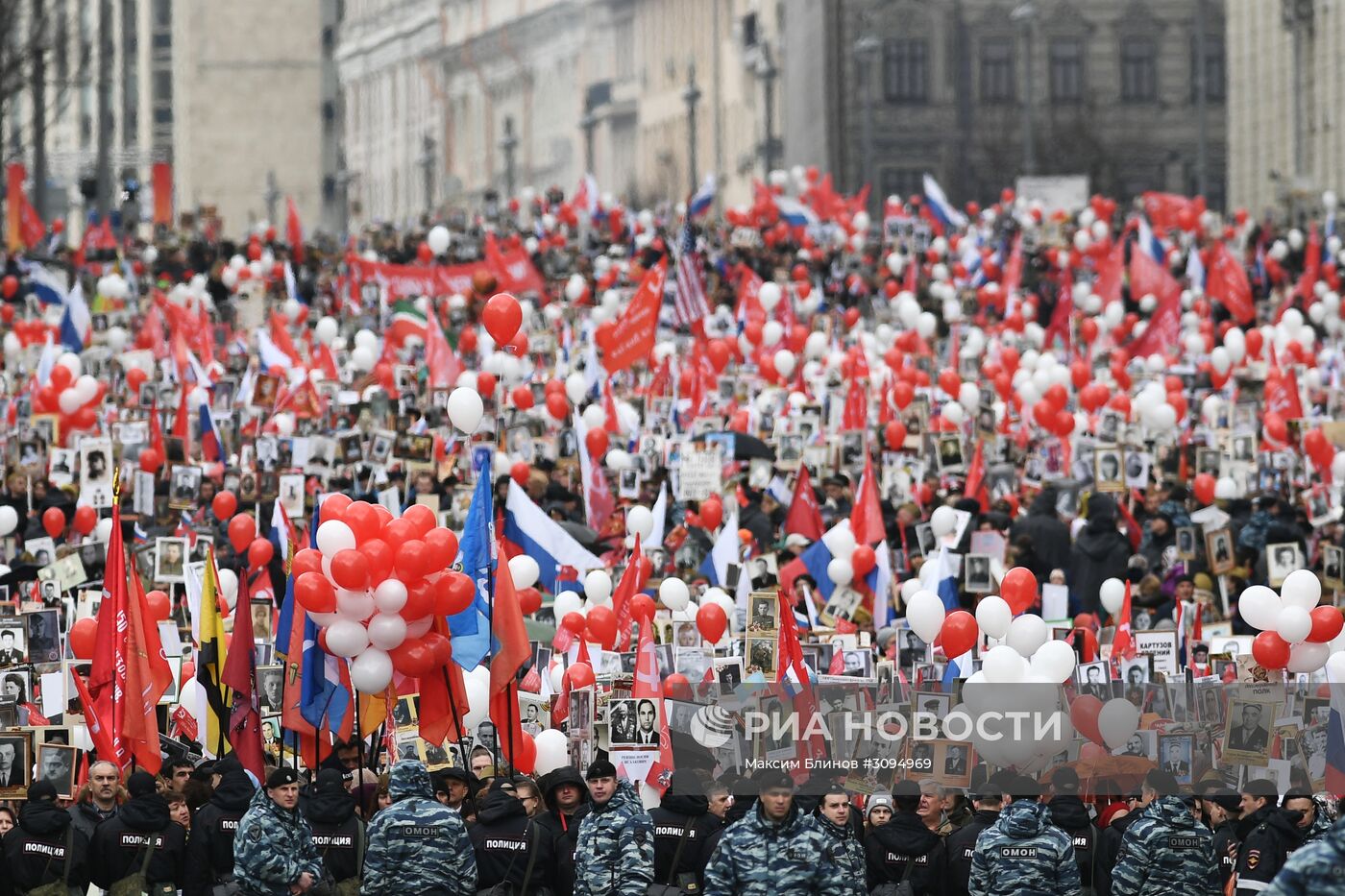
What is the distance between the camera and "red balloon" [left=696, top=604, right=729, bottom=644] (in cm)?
1600

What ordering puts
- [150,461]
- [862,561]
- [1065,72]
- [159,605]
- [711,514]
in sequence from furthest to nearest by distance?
[1065,72], [150,461], [711,514], [862,561], [159,605]

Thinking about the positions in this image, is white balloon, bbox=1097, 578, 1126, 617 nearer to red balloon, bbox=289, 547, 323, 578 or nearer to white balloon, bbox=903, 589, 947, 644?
white balloon, bbox=903, 589, 947, 644

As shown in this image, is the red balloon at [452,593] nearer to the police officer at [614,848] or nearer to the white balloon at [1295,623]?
the police officer at [614,848]

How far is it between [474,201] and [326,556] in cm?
9393

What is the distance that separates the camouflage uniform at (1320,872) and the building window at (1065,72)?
62438mm

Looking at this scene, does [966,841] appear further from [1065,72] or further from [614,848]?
[1065,72]

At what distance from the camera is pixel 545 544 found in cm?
1884

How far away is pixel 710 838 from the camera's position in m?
13.0

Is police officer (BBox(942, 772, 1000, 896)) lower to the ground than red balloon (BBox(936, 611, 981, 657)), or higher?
lower

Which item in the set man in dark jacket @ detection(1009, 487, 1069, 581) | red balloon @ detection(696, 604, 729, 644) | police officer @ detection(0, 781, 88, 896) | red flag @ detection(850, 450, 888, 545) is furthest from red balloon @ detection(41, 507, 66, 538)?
police officer @ detection(0, 781, 88, 896)

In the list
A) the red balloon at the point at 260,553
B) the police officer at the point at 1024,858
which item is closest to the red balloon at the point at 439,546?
the police officer at the point at 1024,858

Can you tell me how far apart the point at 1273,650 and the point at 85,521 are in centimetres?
854

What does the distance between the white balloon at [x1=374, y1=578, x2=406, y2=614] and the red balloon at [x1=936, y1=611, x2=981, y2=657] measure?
2442 mm

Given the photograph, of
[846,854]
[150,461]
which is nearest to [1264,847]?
[846,854]
